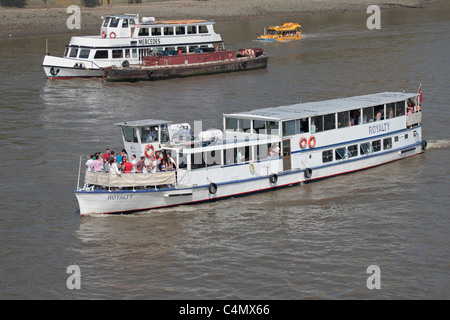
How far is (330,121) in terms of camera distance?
109ft

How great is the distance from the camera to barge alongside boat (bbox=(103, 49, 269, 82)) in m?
60.7

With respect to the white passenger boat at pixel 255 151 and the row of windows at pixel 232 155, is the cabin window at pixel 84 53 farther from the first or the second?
the row of windows at pixel 232 155

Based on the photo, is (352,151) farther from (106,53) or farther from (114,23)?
(114,23)

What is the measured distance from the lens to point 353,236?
26.3m

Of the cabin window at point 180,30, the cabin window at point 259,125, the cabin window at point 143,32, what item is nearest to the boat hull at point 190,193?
the cabin window at point 259,125

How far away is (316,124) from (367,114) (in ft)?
11.6

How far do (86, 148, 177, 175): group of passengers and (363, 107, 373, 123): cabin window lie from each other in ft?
34.1

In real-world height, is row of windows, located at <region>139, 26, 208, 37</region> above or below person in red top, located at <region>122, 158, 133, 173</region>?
above

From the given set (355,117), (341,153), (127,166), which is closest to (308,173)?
(341,153)

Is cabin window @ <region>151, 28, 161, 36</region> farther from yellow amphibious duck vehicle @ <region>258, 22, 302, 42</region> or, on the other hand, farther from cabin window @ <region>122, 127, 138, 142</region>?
cabin window @ <region>122, 127, 138, 142</region>

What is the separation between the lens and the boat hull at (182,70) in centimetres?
6053

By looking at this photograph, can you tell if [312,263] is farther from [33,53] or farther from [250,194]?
[33,53]

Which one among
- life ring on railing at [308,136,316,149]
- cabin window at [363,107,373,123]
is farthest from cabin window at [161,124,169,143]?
cabin window at [363,107,373,123]

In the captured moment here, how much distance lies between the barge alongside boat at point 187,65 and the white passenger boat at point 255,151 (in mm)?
27778
